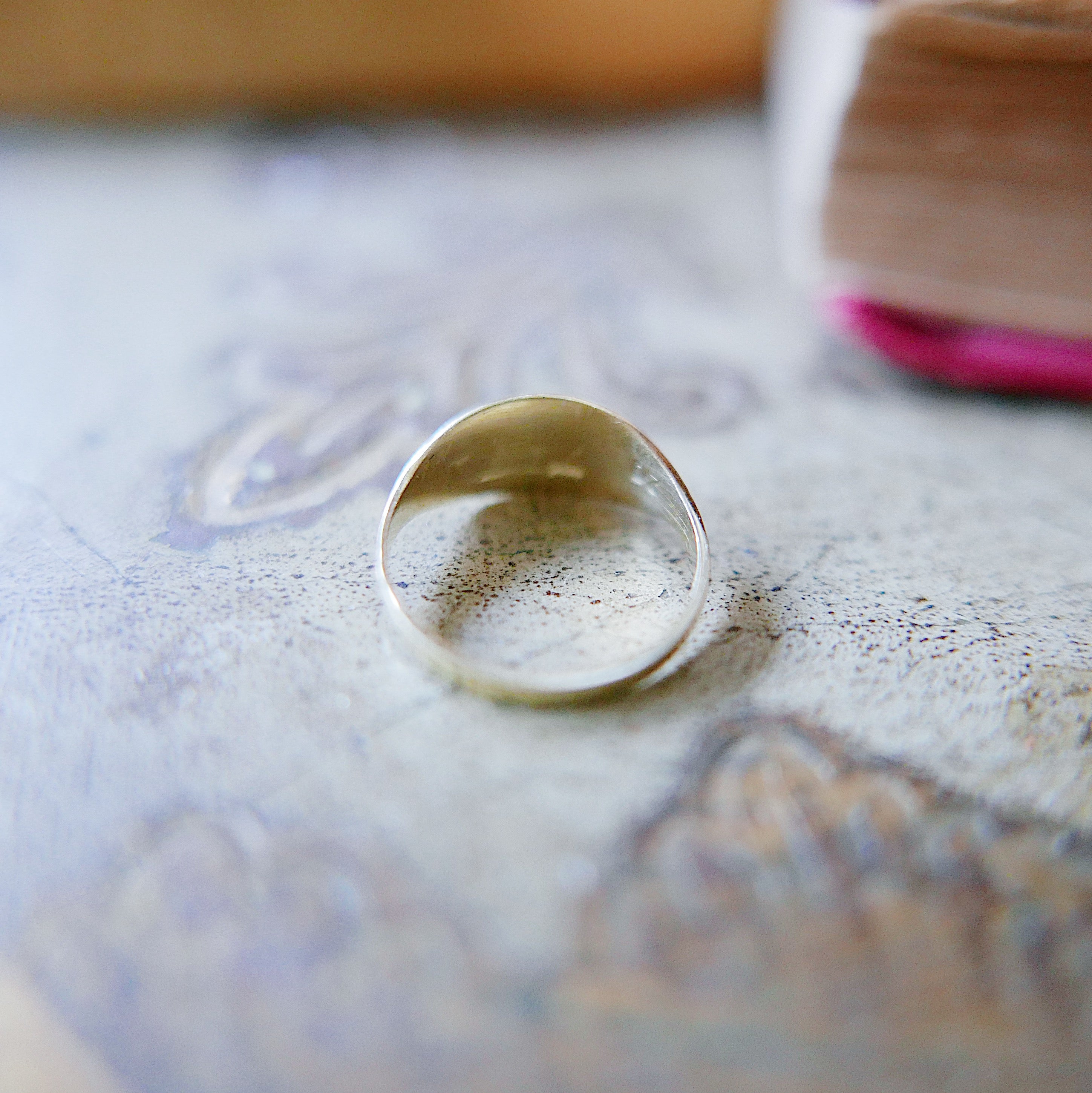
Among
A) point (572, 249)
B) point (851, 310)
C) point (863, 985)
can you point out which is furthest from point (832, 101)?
point (863, 985)

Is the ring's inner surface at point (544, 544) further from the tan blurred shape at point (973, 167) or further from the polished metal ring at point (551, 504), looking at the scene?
the tan blurred shape at point (973, 167)

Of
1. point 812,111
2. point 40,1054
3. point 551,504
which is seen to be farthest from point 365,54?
point 40,1054

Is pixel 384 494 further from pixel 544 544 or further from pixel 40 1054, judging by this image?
pixel 40 1054

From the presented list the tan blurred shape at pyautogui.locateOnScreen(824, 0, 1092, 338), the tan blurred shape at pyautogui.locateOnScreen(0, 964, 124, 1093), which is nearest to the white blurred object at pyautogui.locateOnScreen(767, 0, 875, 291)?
the tan blurred shape at pyautogui.locateOnScreen(824, 0, 1092, 338)

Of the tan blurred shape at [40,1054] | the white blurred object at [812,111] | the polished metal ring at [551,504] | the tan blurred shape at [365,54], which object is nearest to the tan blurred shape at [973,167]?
the white blurred object at [812,111]

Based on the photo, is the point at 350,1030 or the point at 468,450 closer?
the point at 350,1030

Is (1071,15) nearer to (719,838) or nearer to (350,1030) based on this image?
(719,838)
